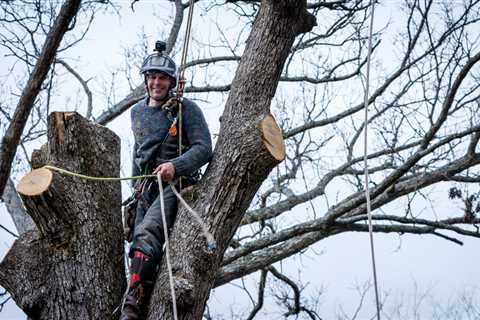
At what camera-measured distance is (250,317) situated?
6.27m

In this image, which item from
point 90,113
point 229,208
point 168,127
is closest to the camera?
point 229,208

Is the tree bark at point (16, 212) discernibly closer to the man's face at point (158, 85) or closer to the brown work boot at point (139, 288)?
the man's face at point (158, 85)

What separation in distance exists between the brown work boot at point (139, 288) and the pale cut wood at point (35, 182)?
1.69 feet

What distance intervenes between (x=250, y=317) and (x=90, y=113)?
2899 millimetres

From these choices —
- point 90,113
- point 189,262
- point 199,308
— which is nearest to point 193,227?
point 189,262

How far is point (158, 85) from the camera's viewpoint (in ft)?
10.7

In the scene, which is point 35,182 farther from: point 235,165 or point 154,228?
point 235,165

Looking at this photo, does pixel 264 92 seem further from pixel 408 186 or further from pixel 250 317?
pixel 250 317

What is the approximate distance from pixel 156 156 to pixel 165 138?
107mm

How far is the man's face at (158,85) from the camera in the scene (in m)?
3.25

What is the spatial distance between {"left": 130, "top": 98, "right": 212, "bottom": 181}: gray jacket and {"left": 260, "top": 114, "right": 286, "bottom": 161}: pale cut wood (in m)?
0.34

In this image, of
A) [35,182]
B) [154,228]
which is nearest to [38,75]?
[35,182]

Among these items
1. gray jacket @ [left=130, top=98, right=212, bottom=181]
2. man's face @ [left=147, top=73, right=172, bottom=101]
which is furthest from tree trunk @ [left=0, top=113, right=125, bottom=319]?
man's face @ [left=147, top=73, right=172, bottom=101]

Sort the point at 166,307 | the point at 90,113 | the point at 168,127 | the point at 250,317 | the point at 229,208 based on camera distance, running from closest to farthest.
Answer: the point at 166,307
the point at 229,208
the point at 168,127
the point at 250,317
the point at 90,113
